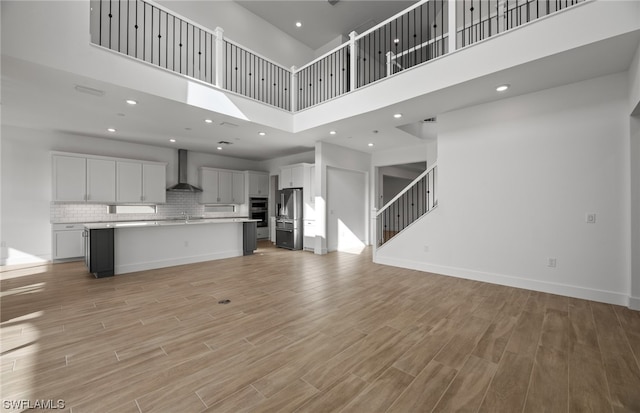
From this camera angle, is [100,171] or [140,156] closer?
[100,171]

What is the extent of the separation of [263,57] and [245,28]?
2.45m

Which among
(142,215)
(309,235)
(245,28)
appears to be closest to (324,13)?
(245,28)

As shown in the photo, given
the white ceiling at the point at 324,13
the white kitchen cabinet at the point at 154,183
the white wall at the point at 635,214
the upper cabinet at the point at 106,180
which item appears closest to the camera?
the white wall at the point at 635,214

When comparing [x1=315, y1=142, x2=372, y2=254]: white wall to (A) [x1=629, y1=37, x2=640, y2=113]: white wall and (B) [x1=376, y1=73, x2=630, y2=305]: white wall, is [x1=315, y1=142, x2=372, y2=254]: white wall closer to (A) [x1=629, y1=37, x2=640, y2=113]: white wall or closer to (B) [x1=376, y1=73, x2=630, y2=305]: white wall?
(B) [x1=376, y1=73, x2=630, y2=305]: white wall

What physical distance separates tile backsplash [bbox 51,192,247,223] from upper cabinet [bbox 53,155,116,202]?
1.40ft

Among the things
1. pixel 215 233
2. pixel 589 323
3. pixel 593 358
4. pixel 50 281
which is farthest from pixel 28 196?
pixel 589 323

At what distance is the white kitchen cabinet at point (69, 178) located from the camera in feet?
19.0

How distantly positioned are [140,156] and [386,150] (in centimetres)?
702

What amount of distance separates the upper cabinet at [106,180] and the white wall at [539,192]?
7075 mm

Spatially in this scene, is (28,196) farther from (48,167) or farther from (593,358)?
(593,358)

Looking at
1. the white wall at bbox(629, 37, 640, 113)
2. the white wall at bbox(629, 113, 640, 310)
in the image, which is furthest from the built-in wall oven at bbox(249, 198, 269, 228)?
the white wall at bbox(629, 37, 640, 113)

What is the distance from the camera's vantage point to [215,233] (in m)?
6.02

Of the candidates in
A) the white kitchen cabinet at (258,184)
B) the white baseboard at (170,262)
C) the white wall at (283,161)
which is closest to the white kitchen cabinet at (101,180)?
the white baseboard at (170,262)

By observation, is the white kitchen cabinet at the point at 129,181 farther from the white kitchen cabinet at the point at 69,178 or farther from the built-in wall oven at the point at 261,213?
the built-in wall oven at the point at 261,213
